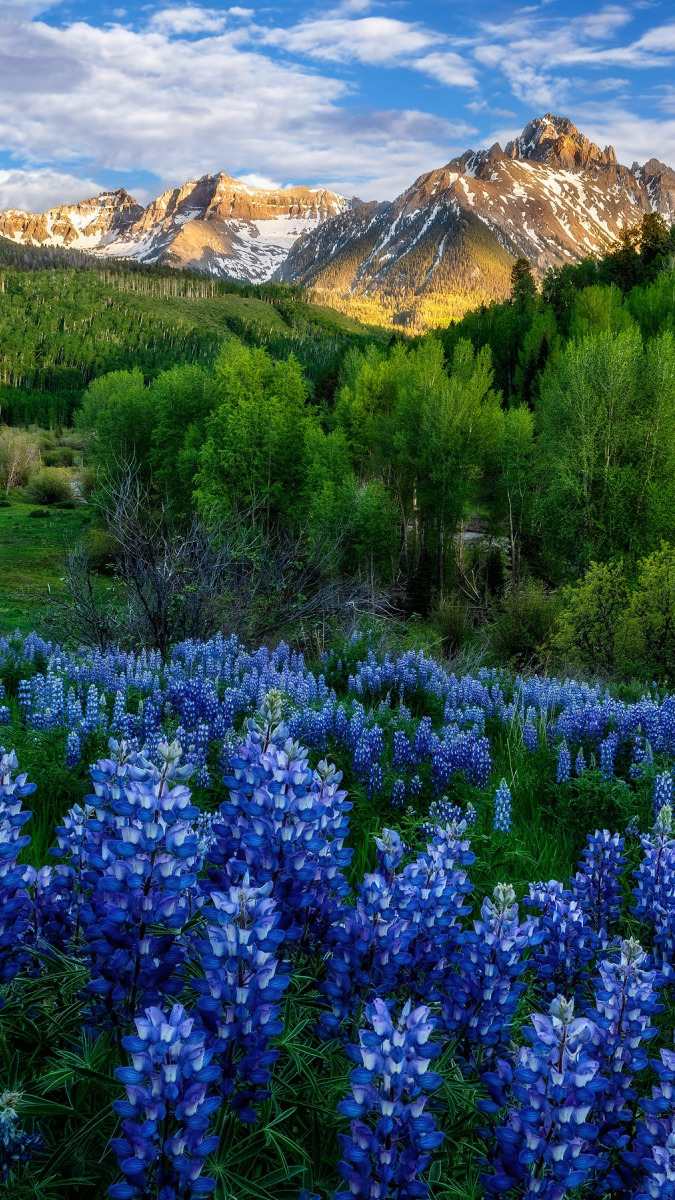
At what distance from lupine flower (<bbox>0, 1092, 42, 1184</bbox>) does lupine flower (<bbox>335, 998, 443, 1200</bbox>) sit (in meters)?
0.65

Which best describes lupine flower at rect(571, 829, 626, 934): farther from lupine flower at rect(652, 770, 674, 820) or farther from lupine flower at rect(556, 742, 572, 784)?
lupine flower at rect(556, 742, 572, 784)

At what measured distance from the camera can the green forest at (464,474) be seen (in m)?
22.4

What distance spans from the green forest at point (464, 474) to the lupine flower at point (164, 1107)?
42.9 feet

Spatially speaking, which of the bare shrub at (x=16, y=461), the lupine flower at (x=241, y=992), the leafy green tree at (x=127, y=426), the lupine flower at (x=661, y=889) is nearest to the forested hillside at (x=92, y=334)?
the bare shrub at (x=16, y=461)

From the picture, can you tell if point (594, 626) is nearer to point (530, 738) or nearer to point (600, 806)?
point (530, 738)

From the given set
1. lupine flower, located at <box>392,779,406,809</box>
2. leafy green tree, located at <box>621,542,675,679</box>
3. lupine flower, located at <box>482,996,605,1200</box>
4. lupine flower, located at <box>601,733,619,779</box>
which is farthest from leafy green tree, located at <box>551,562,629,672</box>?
lupine flower, located at <box>482,996,605,1200</box>

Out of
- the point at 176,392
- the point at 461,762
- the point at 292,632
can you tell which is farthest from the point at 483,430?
the point at 461,762

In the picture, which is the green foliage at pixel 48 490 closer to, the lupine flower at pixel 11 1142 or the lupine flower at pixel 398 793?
the lupine flower at pixel 398 793

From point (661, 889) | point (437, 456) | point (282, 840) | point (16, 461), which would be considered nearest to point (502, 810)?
Result: point (661, 889)

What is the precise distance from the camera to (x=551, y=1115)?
150 cm

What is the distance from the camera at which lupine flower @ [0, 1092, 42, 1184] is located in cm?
148

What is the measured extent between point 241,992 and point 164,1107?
0.27 meters

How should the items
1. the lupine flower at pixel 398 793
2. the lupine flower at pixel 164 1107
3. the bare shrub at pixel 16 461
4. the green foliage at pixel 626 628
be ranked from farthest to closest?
the bare shrub at pixel 16 461, the green foliage at pixel 626 628, the lupine flower at pixel 398 793, the lupine flower at pixel 164 1107

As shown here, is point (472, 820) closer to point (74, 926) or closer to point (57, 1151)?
point (74, 926)
